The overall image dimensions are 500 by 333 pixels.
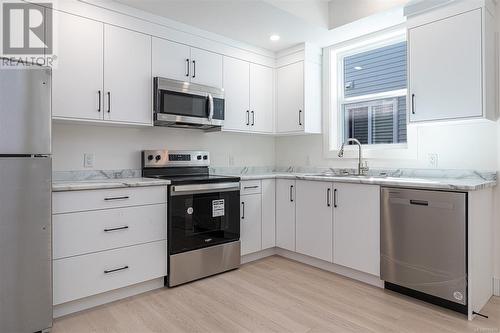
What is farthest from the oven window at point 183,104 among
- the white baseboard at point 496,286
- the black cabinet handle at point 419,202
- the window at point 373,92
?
the white baseboard at point 496,286

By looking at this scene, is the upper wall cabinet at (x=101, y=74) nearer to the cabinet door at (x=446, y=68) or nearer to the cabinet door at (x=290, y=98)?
the cabinet door at (x=290, y=98)

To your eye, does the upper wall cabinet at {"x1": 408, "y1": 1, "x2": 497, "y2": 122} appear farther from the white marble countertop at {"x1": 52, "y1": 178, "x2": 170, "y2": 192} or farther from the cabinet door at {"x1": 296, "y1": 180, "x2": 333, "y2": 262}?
the white marble countertop at {"x1": 52, "y1": 178, "x2": 170, "y2": 192}

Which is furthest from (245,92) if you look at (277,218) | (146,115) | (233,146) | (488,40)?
(488,40)

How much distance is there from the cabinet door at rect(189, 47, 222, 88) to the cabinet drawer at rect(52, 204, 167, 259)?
1.35 meters

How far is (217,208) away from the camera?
2.94 m

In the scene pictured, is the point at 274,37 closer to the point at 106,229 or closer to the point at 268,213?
the point at 268,213

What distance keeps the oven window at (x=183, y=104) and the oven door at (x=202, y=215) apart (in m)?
0.71

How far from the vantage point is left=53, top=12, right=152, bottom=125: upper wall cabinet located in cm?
237

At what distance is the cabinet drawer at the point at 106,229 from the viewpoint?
2121mm

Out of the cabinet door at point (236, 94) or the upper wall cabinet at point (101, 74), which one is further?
the cabinet door at point (236, 94)

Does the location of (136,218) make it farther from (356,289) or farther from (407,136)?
(407,136)

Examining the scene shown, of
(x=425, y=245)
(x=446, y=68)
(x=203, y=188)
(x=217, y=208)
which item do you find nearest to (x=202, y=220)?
(x=217, y=208)

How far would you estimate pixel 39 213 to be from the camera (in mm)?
1885

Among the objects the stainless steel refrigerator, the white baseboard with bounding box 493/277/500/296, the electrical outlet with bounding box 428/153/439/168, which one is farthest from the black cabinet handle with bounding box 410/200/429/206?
the stainless steel refrigerator
